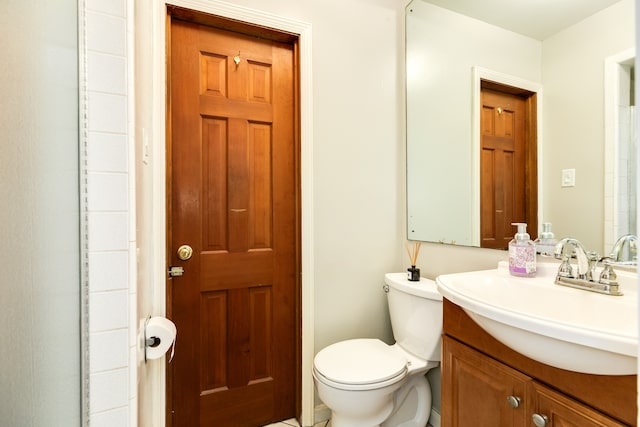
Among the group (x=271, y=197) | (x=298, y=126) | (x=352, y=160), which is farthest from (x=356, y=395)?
(x=298, y=126)

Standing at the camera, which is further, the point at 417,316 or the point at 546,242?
the point at 417,316

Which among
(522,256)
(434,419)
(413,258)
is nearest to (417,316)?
(413,258)

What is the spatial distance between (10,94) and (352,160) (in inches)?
51.7

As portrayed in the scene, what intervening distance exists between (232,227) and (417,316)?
3.16 ft

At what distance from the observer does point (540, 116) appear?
1.16 metres

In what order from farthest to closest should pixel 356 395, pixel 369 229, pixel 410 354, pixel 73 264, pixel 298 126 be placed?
pixel 369 229
pixel 298 126
pixel 410 354
pixel 356 395
pixel 73 264

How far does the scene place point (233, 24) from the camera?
56.4 inches

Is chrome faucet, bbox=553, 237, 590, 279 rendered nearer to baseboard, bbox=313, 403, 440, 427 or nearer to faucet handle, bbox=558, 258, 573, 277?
faucet handle, bbox=558, 258, 573, 277

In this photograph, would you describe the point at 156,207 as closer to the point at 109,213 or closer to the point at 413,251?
the point at 109,213

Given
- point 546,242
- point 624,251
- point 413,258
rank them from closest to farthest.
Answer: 1. point 624,251
2. point 546,242
3. point 413,258

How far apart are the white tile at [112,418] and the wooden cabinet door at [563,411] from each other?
3.18 ft

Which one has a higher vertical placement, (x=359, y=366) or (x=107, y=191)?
(x=107, y=191)

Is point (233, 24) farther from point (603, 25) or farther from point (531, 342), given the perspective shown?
point (531, 342)

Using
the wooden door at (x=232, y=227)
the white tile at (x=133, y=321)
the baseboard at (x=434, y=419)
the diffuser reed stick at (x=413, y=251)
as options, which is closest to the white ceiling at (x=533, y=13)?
the wooden door at (x=232, y=227)
